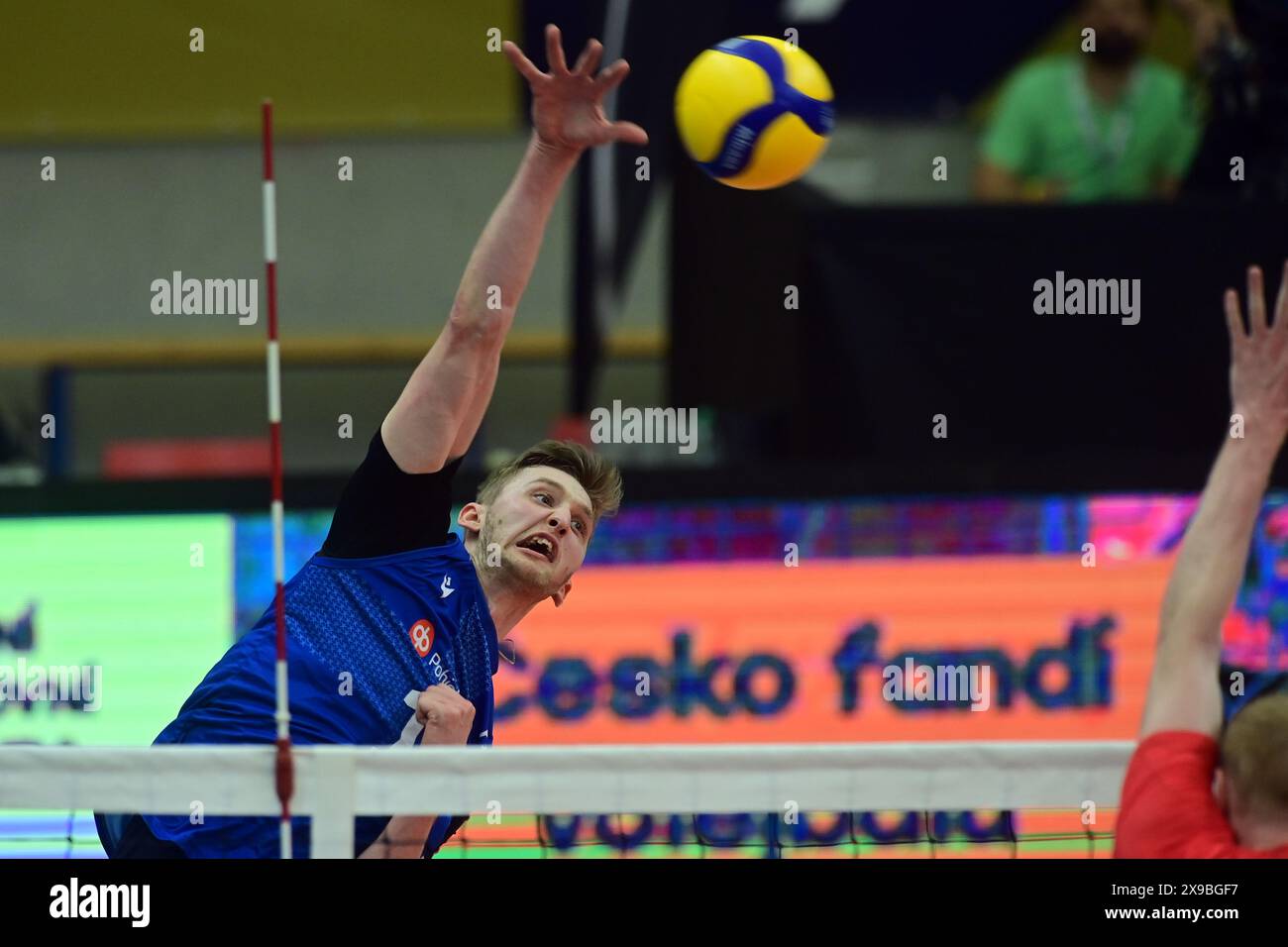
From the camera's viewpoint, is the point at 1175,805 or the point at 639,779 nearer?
the point at 1175,805

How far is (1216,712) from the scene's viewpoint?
10.3ft

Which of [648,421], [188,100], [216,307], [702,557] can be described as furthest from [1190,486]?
[188,100]

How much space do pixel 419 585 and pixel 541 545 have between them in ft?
1.11

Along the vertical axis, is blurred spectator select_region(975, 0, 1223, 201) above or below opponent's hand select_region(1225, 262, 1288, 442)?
above

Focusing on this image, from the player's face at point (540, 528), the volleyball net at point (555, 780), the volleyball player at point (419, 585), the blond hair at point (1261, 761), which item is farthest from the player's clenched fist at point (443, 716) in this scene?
the blond hair at point (1261, 761)

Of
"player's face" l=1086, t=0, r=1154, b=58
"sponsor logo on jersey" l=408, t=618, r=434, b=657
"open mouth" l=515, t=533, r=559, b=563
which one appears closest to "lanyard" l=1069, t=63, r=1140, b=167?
"player's face" l=1086, t=0, r=1154, b=58

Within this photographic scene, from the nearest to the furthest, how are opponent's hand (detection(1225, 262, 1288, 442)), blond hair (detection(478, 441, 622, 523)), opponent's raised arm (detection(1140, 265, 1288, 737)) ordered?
opponent's raised arm (detection(1140, 265, 1288, 737))
opponent's hand (detection(1225, 262, 1288, 442))
blond hair (detection(478, 441, 622, 523))

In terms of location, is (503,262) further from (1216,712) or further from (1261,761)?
(1261,761)

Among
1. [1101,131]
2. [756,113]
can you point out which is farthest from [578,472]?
[1101,131]

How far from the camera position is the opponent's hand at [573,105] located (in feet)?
13.5

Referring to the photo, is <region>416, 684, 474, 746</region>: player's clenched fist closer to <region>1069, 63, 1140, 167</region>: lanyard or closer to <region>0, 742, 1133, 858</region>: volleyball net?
<region>0, 742, 1133, 858</region>: volleyball net

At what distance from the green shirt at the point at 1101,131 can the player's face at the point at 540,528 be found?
5.09 metres

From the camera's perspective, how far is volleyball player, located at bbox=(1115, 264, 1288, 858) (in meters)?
2.94
